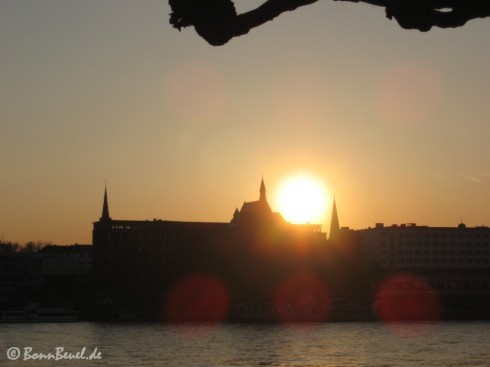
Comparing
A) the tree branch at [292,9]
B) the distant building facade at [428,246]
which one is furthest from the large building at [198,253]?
the tree branch at [292,9]

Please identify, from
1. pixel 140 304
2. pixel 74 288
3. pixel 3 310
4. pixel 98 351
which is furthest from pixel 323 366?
pixel 74 288

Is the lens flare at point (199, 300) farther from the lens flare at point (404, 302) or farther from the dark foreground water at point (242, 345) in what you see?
the lens flare at point (404, 302)

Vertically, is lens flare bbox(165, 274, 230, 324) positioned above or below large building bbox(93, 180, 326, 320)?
below

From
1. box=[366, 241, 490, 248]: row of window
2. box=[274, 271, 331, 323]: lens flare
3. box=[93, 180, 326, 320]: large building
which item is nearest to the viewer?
box=[274, 271, 331, 323]: lens flare

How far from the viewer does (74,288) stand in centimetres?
10212

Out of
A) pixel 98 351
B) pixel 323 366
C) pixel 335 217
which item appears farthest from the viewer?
pixel 335 217

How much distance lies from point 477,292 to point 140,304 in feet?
117

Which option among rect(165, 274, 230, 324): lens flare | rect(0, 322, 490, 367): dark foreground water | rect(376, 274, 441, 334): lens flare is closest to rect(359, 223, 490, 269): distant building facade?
rect(376, 274, 441, 334): lens flare

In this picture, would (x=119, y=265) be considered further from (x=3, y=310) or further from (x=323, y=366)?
(x=323, y=366)

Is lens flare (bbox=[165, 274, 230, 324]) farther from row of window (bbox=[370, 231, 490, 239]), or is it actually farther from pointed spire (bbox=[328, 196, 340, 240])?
pointed spire (bbox=[328, 196, 340, 240])

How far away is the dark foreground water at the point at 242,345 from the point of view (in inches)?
1779

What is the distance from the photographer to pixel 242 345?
5522 cm

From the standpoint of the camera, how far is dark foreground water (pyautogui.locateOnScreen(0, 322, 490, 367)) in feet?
148

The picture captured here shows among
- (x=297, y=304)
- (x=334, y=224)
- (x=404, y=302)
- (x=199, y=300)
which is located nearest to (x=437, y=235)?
(x=334, y=224)
